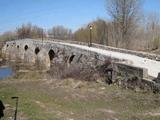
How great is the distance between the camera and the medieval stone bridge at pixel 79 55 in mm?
18837

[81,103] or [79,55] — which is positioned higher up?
[79,55]

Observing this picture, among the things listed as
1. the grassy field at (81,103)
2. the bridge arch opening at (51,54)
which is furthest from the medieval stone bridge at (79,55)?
the grassy field at (81,103)

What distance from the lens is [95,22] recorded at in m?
62.8

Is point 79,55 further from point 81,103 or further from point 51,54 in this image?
point 51,54

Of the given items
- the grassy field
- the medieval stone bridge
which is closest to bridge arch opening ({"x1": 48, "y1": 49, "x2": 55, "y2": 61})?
the medieval stone bridge

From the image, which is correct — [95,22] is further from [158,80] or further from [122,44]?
[158,80]

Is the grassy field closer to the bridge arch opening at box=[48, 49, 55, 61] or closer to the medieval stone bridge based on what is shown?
the medieval stone bridge

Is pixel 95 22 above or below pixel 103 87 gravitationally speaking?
above

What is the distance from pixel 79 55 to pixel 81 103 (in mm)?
14832

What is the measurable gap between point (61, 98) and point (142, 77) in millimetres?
4615

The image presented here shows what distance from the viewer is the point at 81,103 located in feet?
45.2

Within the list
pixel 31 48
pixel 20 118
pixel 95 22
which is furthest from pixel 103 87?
pixel 95 22

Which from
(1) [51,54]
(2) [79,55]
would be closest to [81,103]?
(2) [79,55]

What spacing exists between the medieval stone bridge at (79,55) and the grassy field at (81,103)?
7.71ft
